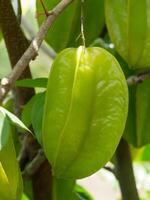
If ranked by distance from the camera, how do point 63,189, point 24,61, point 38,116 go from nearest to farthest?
point 24,61 < point 38,116 < point 63,189

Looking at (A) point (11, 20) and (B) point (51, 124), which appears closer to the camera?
(B) point (51, 124)

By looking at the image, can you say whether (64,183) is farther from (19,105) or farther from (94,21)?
(94,21)

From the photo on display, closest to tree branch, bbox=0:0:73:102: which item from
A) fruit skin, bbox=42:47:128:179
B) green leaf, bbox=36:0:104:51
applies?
fruit skin, bbox=42:47:128:179

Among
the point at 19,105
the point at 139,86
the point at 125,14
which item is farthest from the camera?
the point at 19,105

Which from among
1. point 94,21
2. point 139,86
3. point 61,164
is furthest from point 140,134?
point 61,164

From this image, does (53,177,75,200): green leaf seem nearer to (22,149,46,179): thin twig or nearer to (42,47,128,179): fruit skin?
(22,149,46,179): thin twig

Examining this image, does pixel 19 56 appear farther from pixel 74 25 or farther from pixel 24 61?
pixel 24 61

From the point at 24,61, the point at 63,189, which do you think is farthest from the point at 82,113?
the point at 63,189
